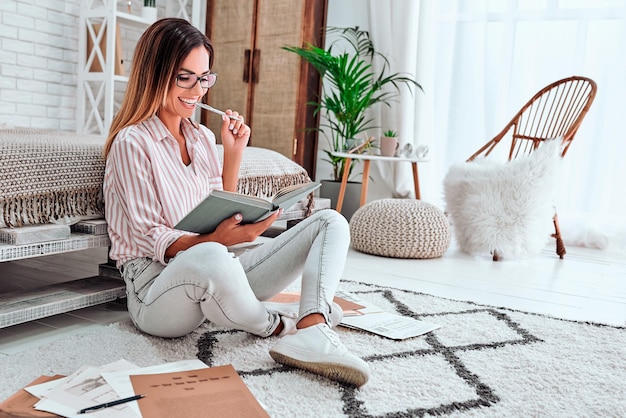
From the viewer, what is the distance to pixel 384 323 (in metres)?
1.80

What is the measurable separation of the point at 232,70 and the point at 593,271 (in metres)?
2.44

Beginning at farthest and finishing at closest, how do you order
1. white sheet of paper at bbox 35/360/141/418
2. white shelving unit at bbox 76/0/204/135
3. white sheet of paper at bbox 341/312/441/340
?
white shelving unit at bbox 76/0/204/135, white sheet of paper at bbox 341/312/441/340, white sheet of paper at bbox 35/360/141/418

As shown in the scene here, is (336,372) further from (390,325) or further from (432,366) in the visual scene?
(390,325)

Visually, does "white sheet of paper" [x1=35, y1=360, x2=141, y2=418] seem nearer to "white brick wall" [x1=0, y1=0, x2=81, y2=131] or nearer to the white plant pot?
"white brick wall" [x1=0, y1=0, x2=81, y2=131]

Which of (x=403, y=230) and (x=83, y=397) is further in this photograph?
(x=403, y=230)

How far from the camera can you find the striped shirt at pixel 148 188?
4.95ft

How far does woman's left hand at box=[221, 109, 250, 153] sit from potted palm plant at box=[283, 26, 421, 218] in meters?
1.75

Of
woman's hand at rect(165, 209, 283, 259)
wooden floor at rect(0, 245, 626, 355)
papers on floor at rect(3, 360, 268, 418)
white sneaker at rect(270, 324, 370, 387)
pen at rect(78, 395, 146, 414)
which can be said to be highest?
woman's hand at rect(165, 209, 283, 259)

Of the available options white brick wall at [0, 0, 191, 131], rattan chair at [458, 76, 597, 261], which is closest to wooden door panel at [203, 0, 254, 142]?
white brick wall at [0, 0, 191, 131]

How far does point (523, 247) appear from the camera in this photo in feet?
9.76

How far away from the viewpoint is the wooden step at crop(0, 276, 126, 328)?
4.87 ft

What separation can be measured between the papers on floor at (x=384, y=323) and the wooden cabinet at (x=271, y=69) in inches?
84.9

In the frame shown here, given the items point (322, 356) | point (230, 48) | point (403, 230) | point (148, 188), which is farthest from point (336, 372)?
point (230, 48)

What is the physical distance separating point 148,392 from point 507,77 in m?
3.13
